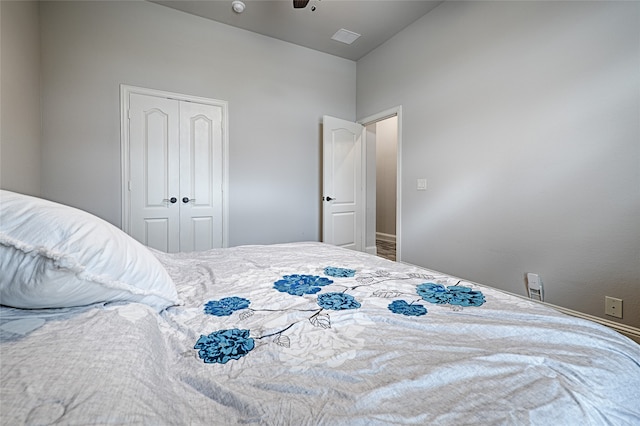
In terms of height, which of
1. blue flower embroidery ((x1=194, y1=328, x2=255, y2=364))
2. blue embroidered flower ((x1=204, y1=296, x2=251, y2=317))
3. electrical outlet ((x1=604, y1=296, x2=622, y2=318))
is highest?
blue embroidered flower ((x1=204, y1=296, x2=251, y2=317))

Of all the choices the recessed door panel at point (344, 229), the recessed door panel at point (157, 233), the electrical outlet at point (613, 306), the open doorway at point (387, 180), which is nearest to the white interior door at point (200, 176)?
the recessed door panel at point (157, 233)

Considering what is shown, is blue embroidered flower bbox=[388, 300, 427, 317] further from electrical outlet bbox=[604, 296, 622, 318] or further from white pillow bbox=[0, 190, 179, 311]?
electrical outlet bbox=[604, 296, 622, 318]

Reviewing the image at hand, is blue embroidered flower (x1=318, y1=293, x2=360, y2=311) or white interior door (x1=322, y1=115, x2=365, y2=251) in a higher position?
white interior door (x1=322, y1=115, x2=365, y2=251)

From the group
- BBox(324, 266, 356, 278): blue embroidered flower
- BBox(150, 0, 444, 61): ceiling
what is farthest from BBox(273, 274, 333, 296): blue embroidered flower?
BBox(150, 0, 444, 61): ceiling

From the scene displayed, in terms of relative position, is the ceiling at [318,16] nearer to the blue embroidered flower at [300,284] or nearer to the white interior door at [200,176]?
the white interior door at [200,176]

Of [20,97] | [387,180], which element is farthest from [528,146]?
[20,97]

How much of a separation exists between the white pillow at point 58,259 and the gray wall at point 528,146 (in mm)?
2783

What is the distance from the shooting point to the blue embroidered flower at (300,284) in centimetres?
110

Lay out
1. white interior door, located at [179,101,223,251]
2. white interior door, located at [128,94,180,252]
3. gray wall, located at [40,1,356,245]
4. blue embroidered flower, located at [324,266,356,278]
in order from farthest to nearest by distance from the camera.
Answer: white interior door, located at [179,101,223,251]
white interior door, located at [128,94,180,252]
gray wall, located at [40,1,356,245]
blue embroidered flower, located at [324,266,356,278]

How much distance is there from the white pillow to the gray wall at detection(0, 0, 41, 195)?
2039 millimetres

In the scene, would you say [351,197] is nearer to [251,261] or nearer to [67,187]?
[251,261]

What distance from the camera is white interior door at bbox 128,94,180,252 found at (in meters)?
2.98

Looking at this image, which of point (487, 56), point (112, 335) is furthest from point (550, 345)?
point (487, 56)

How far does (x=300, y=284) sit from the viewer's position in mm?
1179
